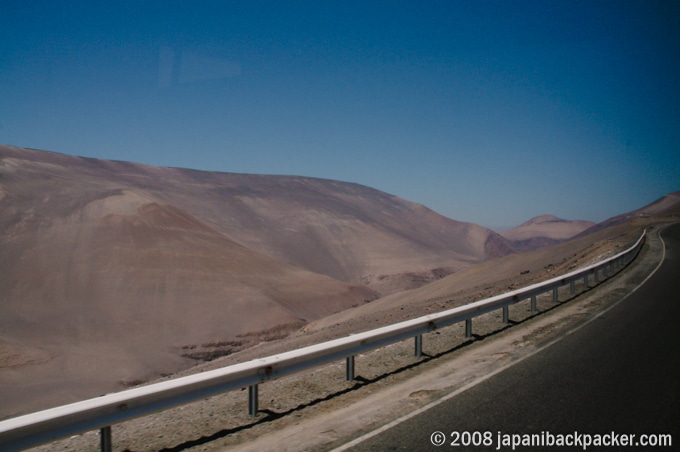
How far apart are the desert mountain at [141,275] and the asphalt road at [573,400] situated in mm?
29222

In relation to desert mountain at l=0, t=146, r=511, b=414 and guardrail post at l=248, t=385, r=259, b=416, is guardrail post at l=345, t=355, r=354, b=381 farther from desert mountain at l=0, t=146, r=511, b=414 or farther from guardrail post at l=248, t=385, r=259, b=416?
desert mountain at l=0, t=146, r=511, b=414

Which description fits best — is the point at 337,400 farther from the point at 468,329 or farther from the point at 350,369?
the point at 468,329

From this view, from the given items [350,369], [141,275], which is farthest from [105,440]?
[141,275]

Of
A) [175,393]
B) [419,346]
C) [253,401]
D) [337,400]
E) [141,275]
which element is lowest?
[141,275]

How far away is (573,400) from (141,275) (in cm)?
5562

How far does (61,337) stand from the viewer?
40.2 meters

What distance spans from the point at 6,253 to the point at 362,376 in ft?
199

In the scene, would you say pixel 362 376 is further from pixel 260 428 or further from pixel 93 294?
pixel 93 294

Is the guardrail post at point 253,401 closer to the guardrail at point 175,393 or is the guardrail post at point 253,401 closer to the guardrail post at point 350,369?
the guardrail at point 175,393

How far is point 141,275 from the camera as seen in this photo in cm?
5562

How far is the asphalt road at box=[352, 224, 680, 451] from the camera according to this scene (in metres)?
4.92

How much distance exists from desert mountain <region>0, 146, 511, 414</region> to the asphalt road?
29222mm

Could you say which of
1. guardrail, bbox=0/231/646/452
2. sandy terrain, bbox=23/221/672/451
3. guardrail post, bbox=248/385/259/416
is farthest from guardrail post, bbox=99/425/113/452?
guardrail post, bbox=248/385/259/416

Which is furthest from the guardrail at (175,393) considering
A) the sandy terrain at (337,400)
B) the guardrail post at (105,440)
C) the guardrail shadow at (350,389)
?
the sandy terrain at (337,400)
